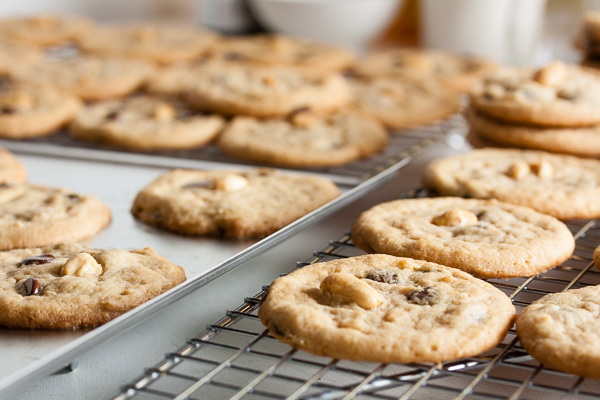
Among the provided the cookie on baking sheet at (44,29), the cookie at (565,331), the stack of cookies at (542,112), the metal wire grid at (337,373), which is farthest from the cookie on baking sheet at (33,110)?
the cookie at (565,331)

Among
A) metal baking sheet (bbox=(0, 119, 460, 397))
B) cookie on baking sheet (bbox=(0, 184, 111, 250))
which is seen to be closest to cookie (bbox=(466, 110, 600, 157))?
metal baking sheet (bbox=(0, 119, 460, 397))

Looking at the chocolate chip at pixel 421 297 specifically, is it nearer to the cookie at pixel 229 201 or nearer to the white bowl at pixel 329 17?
the cookie at pixel 229 201

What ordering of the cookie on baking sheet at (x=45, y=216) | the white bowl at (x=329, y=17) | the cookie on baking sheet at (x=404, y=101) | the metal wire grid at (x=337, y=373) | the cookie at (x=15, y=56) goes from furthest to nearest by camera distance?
the white bowl at (x=329, y=17) < the cookie at (x=15, y=56) < the cookie on baking sheet at (x=404, y=101) < the cookie on baking sheet at (x=45, y=216) < the metal wire grid at (x=337, y=373)

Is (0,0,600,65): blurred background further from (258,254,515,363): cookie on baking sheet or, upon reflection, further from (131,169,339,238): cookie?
(258,254,515,363): cookie on baking sheet

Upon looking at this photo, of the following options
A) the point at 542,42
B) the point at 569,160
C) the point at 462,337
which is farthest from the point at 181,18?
the point at 462,337

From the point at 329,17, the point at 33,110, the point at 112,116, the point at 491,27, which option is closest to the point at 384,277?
the point at 112,116
